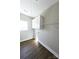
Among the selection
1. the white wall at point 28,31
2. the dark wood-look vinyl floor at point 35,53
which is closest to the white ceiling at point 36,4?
the dark wood-look vinyl floor at point 35,53

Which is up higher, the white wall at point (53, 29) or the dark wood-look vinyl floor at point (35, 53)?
the white wall at point (53, 29)

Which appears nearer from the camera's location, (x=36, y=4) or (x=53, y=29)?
(x=53, y=29)

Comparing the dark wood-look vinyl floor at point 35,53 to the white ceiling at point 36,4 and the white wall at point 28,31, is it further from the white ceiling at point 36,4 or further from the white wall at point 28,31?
the white wall at point 28,31

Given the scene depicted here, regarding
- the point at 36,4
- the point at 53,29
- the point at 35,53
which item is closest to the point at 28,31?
the point at 35,53

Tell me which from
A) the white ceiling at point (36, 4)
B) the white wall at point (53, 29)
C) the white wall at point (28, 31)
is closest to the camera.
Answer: the white wall at point (53, 29)

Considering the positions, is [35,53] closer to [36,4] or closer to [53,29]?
[53,29]

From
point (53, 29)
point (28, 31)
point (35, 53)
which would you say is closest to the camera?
point (53, 29)

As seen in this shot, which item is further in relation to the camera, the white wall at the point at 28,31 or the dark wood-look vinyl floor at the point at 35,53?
the white wall at the point at 28,31

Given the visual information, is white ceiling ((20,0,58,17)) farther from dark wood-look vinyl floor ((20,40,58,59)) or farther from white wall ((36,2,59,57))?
dark wood-look vinyl floor ((20,40,58,59))

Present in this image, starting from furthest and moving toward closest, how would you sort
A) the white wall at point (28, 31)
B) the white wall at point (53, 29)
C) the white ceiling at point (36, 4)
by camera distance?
the white wall at point (28, 31)
the white ceiling at point (36, 4)
the white wall at point (53, 29)
